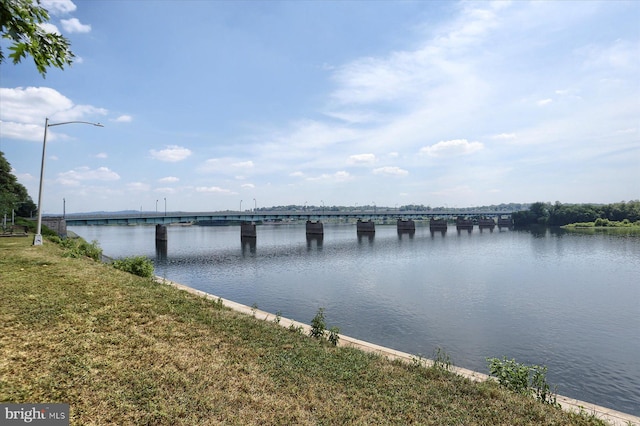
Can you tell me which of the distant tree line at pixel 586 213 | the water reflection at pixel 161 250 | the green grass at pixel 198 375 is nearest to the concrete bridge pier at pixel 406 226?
the distant tree line at pixel 586 213

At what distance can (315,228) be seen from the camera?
116688 mm

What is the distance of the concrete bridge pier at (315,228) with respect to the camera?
115m

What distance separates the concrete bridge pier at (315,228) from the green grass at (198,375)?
103m

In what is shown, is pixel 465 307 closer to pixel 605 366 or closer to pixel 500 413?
pixel 605 366

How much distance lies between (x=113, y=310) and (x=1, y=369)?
4024 millimetres

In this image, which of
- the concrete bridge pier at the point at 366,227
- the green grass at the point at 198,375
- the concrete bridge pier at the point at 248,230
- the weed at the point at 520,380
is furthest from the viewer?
the concrete bridge pier at the point at 366,227

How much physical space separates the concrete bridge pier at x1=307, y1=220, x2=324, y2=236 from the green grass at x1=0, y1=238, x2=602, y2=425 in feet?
339

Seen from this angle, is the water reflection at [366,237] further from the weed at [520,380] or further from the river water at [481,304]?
→ the weed at [520,380]

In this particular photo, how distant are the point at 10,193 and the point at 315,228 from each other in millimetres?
79704

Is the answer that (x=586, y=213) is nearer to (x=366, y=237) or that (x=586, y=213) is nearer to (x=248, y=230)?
(x=366, y=237)

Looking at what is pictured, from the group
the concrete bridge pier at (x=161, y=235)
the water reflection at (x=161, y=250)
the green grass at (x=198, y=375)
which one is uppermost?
the green grass at (x=198, y=375)

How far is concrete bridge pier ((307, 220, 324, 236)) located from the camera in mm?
115312

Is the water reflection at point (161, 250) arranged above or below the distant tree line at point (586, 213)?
below

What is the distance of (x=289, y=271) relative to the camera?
148 feet
